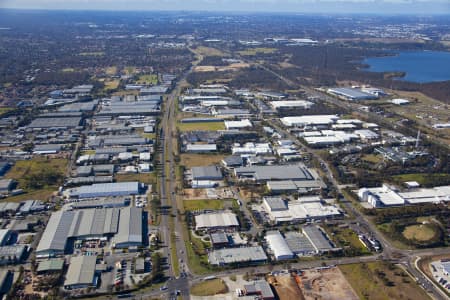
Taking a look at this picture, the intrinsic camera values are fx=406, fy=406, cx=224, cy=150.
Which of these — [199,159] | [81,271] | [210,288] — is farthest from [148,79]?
[210,288]

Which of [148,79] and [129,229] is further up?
[148,79]

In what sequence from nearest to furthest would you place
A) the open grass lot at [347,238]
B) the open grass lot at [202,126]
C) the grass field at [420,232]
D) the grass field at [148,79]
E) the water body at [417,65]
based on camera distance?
the open grass lot at [347,238]
the grass field at [420,232]
the open grass lot at [202,126]
the grass field at [148,79]
the water body at [417,65]

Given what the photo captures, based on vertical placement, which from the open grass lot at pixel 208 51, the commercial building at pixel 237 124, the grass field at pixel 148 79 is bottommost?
the commercial building at pixel 237 124

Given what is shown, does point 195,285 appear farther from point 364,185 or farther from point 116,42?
point 116,42

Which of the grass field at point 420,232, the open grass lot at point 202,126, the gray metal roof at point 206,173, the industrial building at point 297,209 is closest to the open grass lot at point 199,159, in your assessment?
the gray metal roof at point 206,173

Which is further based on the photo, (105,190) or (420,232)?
(105,190)

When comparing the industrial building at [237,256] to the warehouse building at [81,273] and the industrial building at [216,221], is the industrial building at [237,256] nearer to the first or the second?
the industrial building at [216,221]

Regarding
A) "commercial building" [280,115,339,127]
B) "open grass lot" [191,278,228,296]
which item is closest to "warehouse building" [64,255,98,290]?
"open grass lot" [191,278,228,296]

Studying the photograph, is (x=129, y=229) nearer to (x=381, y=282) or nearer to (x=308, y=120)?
(x=381, y=282)
